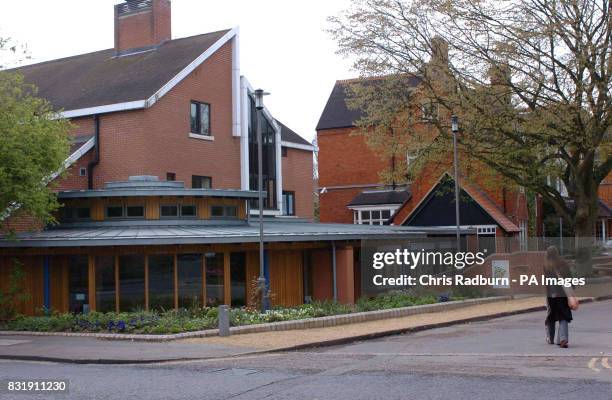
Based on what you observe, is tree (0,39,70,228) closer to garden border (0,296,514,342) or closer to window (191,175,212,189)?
garden border (0,296,514,342)

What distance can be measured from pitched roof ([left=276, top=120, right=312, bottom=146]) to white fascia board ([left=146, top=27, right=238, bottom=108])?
8228mm

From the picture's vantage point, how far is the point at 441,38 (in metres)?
31.4

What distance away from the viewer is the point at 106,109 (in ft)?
98.4

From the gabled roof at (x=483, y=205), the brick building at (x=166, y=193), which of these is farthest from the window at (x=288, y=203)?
the gabled roof at (x=483, y=205)

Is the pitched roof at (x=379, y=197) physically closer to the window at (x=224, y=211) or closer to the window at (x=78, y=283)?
the window at (x=224, y=211)

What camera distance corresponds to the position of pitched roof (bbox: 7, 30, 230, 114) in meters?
30.8

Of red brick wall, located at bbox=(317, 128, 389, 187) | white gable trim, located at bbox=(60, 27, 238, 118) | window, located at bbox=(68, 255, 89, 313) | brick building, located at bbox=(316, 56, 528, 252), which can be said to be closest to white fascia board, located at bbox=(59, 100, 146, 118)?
white gable trim, located at bbox=(60, 27, 238, 118)

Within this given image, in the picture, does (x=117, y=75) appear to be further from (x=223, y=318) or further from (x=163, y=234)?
(x=223, y=318)

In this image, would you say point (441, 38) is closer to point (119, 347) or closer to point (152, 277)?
point (152, 277)

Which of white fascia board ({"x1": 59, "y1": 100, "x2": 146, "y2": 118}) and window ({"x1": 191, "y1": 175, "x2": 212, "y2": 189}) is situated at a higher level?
white fascia board ({"x1": 59, "y1": 100, "x2": 146, "y2": 118})

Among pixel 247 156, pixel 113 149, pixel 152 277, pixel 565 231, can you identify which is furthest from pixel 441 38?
pixel 565 231

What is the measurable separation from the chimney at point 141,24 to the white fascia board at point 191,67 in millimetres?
3745

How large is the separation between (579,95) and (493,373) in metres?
20.5

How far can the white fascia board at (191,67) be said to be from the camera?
2955 centimetres
